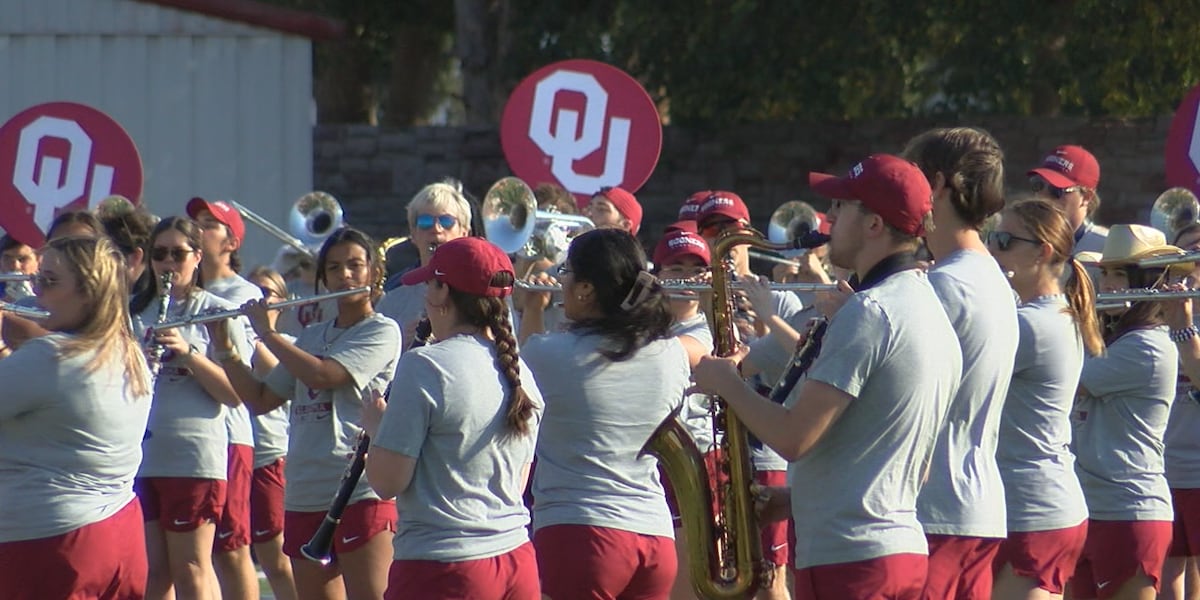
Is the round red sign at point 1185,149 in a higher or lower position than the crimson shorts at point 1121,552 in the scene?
higher

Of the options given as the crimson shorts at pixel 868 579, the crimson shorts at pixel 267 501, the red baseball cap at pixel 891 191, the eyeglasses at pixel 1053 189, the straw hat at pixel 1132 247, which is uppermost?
the red baseball cap at pixel 891 191

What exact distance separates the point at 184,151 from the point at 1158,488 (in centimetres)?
960

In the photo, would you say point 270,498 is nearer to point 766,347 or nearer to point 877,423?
point 766,347

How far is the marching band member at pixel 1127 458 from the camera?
21.9ft

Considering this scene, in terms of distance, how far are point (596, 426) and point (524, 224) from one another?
11.1ft

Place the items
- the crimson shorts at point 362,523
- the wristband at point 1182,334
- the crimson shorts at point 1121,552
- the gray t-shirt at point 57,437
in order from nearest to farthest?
the gray t-shirt at point 57,437 < the crimson shorts at point 1121,552 < the crimson shorts at point 362,523 < the wristband at point 1182,334

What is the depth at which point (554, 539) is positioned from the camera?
5625mm

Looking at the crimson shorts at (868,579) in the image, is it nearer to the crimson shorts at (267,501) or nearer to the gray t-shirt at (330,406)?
the gray t-shirt at (330,406)

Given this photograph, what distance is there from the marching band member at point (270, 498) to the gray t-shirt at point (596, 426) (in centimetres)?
249

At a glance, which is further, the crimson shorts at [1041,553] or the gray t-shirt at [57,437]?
the crimson shorts at [1041,553]

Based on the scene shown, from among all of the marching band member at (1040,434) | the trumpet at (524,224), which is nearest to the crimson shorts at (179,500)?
the trumpet at (524,224)

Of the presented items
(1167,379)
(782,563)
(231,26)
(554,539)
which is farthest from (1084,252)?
(231,26)

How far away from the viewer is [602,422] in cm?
560

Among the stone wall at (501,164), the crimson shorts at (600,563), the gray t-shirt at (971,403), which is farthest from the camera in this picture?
the stone wall at (501,164)
